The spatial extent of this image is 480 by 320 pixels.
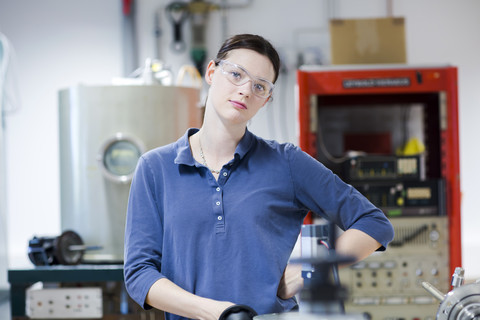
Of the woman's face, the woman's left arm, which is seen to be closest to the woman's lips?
the woman's face

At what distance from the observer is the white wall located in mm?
3588

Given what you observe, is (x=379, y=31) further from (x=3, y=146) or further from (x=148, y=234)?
(x=3, y=146)

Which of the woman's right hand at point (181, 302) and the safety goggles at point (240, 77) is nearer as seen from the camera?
the woman's right hand at point (181, 302)

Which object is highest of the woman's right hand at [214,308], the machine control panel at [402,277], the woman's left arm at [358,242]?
the woman's left arm at [358,242]

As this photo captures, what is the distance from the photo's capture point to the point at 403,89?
8.48 feet

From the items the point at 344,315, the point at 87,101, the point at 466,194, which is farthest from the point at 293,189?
the point at 466,194

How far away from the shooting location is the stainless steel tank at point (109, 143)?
2324 millimetres

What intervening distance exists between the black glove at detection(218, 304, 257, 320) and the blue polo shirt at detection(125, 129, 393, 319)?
254 millimetres

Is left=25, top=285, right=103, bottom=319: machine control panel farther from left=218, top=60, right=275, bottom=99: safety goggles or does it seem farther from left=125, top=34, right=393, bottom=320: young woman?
left=218, top=60, right=275, bottom=99: safety goggles

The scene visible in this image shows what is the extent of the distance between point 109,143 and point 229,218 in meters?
1.23

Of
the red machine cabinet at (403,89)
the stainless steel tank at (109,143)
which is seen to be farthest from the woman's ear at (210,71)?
the red machine cabinet at (403,89)

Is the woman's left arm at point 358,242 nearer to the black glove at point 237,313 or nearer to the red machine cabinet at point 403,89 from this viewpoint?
the black glove at point 237,313

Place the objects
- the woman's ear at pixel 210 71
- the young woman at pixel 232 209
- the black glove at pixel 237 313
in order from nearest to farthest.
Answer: the black glove at pixel 237 313 < the young woman at pixel 232 209 < the woman's ear at pixel 210 71

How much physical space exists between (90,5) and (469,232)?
8.91 feet
